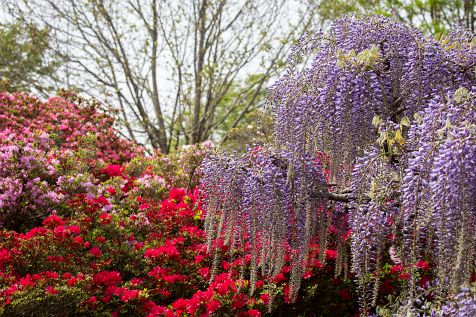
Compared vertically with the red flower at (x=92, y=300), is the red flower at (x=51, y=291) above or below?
above

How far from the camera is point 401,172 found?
4180mm

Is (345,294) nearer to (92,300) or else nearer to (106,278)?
(106,278)

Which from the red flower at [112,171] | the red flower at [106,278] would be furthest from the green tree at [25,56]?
the red flower at [106,278]

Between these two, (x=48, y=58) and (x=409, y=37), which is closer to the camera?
(x=409, y=37)

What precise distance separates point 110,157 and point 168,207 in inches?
122

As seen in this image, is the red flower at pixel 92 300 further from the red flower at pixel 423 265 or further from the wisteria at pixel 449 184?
the red flower at pixel 423 265

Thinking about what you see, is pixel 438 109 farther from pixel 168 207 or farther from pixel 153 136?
pixel 153 136

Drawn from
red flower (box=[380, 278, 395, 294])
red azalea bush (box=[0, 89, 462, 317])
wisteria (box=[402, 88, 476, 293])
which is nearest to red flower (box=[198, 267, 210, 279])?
red azalea bush (box=[0, 89, 462, 317])

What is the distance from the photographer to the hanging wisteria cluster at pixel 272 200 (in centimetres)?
449

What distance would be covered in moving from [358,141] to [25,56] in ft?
41.0

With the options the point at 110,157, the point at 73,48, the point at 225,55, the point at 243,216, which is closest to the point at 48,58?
the point at 73,48

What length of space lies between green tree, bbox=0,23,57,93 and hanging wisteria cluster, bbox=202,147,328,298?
9749 mm

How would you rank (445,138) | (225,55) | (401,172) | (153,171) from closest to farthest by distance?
(445,138), (401,172), (153,171), (225,55)

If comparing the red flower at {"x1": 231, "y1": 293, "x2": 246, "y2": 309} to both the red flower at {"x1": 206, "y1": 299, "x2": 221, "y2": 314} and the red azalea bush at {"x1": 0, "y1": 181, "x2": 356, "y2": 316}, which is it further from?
the red flower at {"x1": 206, "y1": 299, "x2": 221, "y2": 314}
